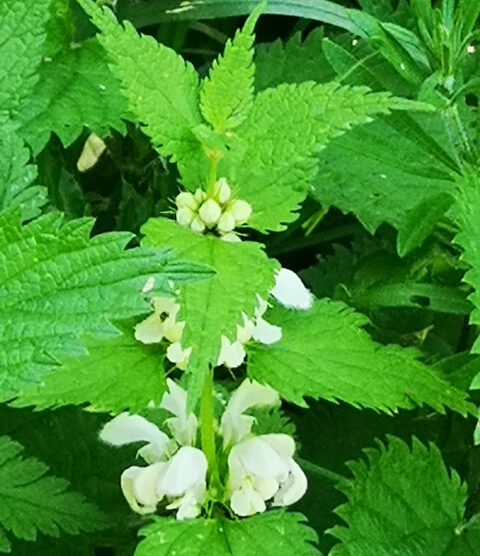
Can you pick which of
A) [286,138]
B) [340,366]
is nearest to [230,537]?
[340,366]

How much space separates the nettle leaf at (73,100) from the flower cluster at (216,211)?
0.30 meters

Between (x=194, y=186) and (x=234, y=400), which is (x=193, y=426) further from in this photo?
(x=194, y=186)

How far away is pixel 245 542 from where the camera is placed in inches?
27.1

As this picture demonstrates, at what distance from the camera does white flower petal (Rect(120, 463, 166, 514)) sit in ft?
2.30

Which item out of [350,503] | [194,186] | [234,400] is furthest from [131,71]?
[350,503]

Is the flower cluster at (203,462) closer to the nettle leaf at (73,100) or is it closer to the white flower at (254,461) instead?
the white flower at (254,461)

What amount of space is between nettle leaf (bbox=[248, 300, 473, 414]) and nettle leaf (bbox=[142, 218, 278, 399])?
0.29 feet

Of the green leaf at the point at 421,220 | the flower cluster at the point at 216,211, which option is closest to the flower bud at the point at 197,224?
the flower cluster at the point at 216,211

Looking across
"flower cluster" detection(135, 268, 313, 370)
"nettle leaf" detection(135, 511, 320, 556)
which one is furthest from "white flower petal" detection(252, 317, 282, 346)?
"nettle leaf" detection(135, 511, 320, 556)

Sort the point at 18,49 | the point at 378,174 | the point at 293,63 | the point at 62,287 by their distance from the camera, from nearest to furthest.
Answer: the point at 62,287 < the point at 18,49 < the point at 378,174 < the point at 293,63

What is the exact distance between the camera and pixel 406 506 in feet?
2.70

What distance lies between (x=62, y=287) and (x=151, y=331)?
0.11 m

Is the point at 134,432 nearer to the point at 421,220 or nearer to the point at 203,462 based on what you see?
the point at 203,462

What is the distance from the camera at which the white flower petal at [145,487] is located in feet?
2.30
